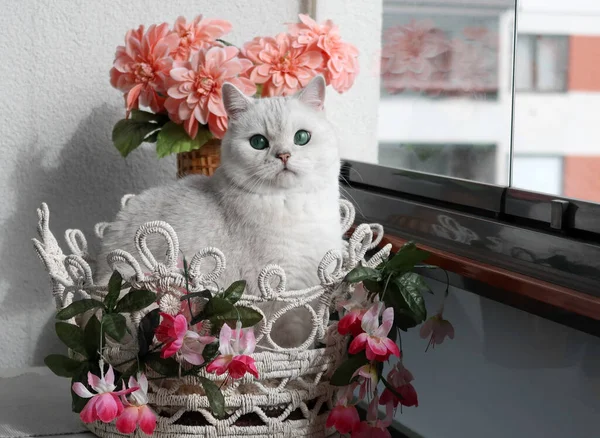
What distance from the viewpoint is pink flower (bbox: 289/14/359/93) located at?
4.01ft

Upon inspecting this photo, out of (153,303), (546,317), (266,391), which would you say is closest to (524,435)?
(546,317)

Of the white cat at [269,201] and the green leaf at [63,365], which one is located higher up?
the white cat at [269,201]

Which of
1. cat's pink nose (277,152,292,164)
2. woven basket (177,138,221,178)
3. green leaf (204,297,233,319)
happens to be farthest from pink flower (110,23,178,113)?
green leaf (204,297,233,319)

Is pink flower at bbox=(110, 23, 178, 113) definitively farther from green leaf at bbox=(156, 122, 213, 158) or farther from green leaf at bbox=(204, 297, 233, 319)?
green leaf at bbox=(204, 297, 233, 319)

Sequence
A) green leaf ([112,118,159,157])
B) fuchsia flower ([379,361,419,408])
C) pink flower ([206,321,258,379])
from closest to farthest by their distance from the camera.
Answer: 1. pink flower ([206,321,258,379])
2. fuchsia flower ([379,361,419,408])
3. green leaf ([112,118,159,157])

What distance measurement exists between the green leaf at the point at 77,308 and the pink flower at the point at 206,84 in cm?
43

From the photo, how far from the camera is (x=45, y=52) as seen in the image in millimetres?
1378

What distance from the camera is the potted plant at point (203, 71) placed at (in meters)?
1.17

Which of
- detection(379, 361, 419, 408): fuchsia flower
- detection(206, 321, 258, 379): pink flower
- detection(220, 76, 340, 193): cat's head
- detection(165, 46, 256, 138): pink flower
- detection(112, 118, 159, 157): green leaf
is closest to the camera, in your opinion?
detection(206, 321, 258, 379): pink flower

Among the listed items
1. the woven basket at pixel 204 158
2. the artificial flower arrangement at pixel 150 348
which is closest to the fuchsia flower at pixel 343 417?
the artificial flower arrangement at pixel 150 348

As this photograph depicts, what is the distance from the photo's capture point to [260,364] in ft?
2.76

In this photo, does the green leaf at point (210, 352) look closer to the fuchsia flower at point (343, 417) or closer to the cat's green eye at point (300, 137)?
the fuchsia flower at point (343, 417)

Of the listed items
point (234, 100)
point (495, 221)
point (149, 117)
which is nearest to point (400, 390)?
point (495, 221)

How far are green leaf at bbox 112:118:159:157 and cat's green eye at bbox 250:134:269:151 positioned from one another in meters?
0.32
